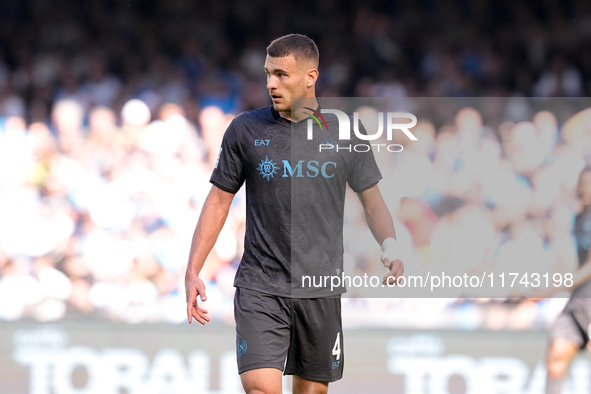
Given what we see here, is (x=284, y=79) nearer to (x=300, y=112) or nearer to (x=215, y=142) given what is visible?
(x=300, y=112)

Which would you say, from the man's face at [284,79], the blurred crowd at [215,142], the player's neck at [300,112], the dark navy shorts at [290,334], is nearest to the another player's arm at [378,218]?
the dark navy shorts at [290,334]

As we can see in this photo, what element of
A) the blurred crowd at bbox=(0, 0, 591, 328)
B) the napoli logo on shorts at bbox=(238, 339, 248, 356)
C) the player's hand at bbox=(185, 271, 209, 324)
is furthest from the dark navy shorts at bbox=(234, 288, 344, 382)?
the blurred crowd at bbox=(0, 0, 591, 328)

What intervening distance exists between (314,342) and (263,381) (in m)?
0.30

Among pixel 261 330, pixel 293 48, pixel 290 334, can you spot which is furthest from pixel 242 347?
pixel 293 48

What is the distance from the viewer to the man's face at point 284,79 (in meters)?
2.70

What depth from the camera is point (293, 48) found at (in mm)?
2721

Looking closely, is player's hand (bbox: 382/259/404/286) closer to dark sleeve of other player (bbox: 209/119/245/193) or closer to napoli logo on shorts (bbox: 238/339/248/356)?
napoli logo on shorts (bbox: 238/339/248/356)

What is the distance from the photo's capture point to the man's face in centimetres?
270

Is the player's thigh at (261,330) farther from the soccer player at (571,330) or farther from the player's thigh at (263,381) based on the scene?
the soccer player at (571,330)

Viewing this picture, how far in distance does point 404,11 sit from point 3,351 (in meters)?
4.55

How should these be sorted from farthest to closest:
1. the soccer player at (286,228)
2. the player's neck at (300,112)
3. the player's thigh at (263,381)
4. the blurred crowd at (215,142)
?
the blurred crowd at (215,142), the player's neck at (300,112), the soccer player at (286,228), the player's thigh at (263,381)

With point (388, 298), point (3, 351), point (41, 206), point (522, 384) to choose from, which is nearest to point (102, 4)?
point (41, 206)

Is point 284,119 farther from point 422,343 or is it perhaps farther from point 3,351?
point 3,351

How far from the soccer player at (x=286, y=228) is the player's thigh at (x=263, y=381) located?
0.06ft
